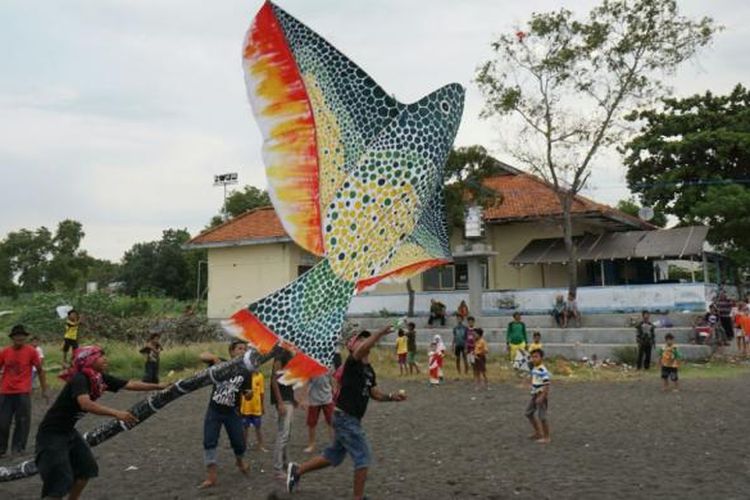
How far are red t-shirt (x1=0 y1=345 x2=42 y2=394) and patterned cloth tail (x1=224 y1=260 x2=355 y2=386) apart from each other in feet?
20.1

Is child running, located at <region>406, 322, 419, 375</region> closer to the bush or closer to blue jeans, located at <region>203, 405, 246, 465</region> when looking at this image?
the bush

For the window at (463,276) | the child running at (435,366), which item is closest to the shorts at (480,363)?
the child running at (435,366)

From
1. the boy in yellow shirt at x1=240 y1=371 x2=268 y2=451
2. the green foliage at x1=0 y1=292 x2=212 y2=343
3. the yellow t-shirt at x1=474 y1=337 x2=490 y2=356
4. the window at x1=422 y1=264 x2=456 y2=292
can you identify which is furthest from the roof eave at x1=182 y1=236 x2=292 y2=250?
the boy in yellow shirt at x1=240 y1=371 x2=268 y2=451

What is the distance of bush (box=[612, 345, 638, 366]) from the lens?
18992 millimetres

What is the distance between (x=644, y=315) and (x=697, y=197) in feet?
47.2

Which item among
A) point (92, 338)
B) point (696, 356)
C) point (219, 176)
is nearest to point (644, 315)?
point (696, 356)

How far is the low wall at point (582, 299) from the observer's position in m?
21.3

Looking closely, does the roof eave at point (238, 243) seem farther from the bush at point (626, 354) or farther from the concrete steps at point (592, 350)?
the bush at point (626, 354)

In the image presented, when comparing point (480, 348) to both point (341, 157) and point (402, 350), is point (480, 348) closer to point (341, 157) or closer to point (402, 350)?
point (402, 350)

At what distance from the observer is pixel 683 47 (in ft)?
73.8

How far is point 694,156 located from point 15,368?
95.8ft

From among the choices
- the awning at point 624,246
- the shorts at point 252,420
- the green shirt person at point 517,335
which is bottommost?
the shorts at point 252,420

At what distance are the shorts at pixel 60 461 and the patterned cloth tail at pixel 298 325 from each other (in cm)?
236

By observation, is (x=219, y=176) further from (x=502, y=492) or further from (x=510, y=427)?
(x=502, y=492)
